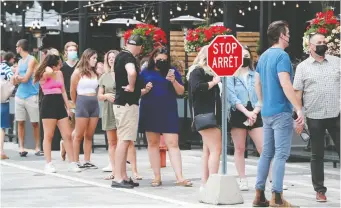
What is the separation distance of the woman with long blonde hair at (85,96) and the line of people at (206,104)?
0.05 ft

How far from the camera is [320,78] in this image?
36.7 feet

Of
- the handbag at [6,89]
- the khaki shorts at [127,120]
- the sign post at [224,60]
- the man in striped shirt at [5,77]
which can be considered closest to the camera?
the sign post at [224,60]

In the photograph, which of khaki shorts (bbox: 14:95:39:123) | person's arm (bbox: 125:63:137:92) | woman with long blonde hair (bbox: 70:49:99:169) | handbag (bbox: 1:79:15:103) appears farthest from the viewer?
handbag (bbox: 1:79:15:103)

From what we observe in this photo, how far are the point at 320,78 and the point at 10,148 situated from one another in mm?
9724

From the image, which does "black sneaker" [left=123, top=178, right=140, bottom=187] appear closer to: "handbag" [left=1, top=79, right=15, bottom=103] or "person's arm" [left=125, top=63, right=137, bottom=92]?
"person's arm" [left=125, top=63, right=137, bottom=92]

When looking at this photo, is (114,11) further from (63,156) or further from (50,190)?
(50,190)

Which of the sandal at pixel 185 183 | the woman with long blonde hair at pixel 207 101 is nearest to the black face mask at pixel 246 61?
the woman with long blonde hair at pixel 207 101

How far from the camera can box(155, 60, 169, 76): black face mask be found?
12.5 m

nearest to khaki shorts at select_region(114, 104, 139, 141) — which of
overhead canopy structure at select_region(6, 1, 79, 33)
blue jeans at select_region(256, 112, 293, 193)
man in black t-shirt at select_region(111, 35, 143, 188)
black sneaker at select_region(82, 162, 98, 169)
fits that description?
man in black t-shirt at select_region(111, 35, 143, 188)

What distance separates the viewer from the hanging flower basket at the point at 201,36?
51.5 feet

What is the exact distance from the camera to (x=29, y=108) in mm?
17375

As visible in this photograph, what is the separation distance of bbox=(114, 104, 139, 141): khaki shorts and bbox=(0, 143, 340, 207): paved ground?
0.70 meters

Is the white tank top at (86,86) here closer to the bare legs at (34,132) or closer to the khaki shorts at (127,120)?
the khaki shorts at (127,120)

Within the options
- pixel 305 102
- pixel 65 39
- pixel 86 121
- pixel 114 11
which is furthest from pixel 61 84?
pixel 65 39
